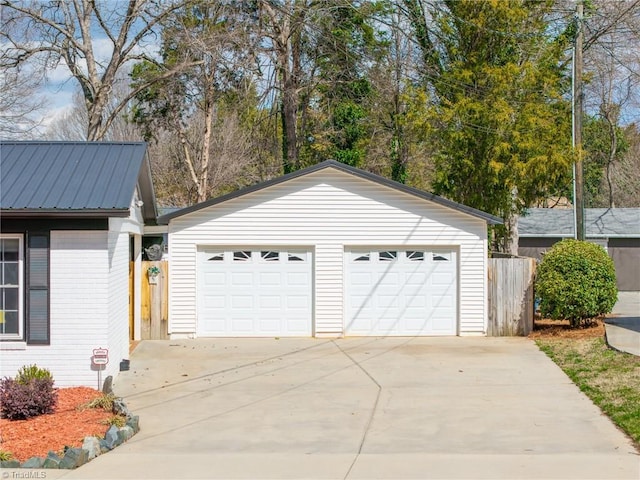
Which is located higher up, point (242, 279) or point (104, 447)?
point (242, 279)

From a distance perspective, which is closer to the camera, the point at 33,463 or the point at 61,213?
the point at 33,463

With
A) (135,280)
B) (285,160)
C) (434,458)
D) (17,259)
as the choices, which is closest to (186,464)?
(434,458)

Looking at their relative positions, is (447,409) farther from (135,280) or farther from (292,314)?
(135,280)

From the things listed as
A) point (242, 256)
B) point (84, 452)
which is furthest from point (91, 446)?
point (242, 256)

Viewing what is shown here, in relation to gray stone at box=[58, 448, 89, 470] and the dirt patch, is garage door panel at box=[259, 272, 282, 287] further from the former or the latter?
gray stone at box=[58, 448, 89, 470]

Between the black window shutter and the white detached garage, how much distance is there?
601 cm

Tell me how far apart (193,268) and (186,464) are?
10461mm

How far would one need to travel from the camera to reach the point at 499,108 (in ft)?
72.9

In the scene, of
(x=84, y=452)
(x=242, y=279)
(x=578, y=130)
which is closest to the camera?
(x=84, y=452)

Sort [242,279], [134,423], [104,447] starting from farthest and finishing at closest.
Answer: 1. [242,279]
2. [134,423]
3. [104,447]

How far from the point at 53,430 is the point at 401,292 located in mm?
10635

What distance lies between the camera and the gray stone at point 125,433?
963cm

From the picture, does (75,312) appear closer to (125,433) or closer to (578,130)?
(125,433)

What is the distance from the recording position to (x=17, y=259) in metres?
12.8
